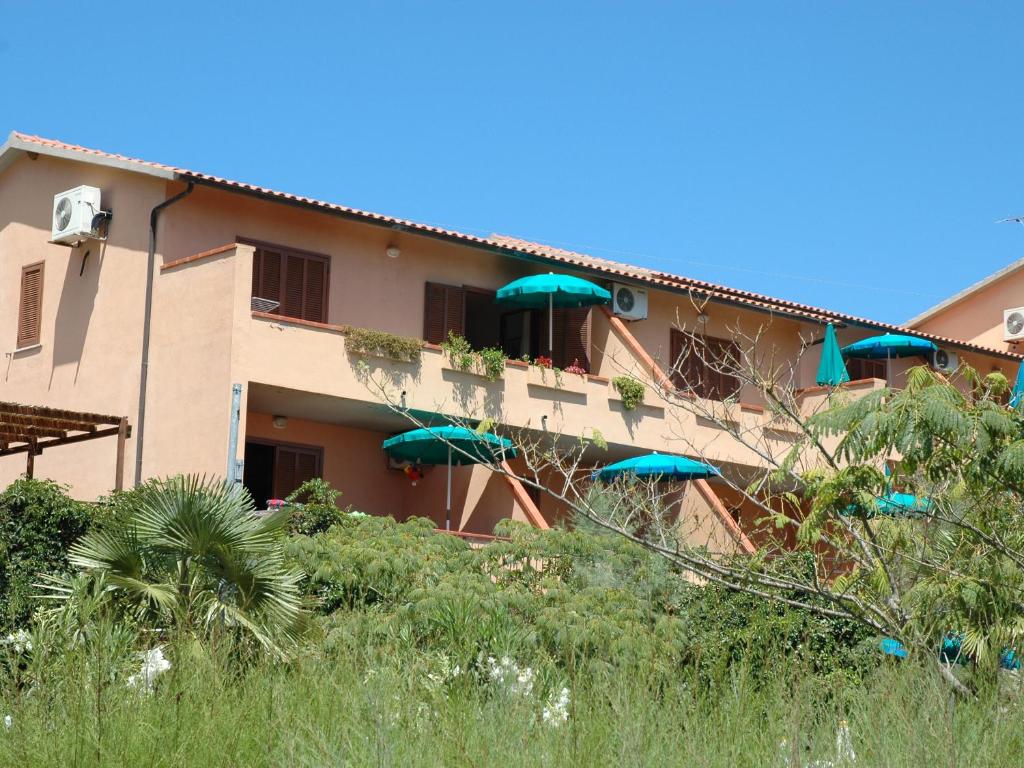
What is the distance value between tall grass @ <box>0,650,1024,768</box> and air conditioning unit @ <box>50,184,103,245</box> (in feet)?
48.0

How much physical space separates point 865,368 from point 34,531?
798 inches

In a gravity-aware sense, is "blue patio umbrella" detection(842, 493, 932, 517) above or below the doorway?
below

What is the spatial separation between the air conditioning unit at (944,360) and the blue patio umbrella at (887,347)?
0.61m

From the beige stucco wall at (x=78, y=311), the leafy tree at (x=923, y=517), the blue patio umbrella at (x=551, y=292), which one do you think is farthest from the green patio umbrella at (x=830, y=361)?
the leafy tree at (x=923, y=517)

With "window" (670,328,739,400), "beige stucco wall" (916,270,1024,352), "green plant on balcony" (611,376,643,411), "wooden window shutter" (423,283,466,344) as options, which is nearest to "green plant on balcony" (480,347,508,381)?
"wooden window shutter" (423,283,466,344)

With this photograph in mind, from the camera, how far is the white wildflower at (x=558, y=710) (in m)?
7.40

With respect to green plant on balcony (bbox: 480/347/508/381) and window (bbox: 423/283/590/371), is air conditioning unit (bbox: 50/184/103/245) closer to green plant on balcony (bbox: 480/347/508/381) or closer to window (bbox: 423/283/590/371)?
window (bbox: 423/283/590/371)

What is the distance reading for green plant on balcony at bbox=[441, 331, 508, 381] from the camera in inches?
862

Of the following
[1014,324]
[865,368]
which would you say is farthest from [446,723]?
[1014,324]

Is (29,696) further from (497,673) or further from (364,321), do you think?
(364,321)

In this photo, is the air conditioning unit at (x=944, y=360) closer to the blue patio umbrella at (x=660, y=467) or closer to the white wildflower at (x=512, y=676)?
the blue patio umbrella at (x=660, y=467)

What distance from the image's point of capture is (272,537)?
1273 centimetres

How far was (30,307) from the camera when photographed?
23156mm

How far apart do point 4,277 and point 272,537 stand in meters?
13.1
